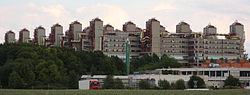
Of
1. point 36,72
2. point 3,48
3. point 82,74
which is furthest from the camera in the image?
point 3,48

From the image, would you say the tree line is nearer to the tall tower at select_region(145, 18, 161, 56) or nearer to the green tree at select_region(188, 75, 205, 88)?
the tall tower at select_region(145, 18, 161, 56)

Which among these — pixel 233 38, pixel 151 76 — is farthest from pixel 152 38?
pixel 151 76

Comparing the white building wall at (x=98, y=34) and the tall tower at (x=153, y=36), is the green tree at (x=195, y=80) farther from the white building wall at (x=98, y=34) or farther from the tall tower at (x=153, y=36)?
the white building wall at (x=98, y=34)

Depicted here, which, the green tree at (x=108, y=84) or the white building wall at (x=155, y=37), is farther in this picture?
the white building wall at (x=155, y=37)

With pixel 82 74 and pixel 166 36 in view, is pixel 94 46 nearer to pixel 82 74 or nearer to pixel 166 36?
pixel 166 36

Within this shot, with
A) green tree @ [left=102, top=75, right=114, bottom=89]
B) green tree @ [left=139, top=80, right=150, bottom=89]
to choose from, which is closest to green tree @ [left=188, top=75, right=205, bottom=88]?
green tree @ [left=139, top=80, right=150, bottom=89]

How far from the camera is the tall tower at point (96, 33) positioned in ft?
605

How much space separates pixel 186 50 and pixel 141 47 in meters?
19.1

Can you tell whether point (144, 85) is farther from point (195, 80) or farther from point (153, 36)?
point (153, 36)

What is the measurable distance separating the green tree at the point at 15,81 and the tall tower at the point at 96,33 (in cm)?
9600

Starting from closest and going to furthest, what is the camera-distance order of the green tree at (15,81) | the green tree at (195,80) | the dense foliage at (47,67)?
the green tree at (15,81), the dense foliage at (47,67), the green tree at (195,80)

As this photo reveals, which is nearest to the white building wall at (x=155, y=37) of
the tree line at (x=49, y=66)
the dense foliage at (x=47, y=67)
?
the tree line at (x=49, y=66)

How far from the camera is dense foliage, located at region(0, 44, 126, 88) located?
89.8 metres

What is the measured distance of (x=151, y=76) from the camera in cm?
9994
